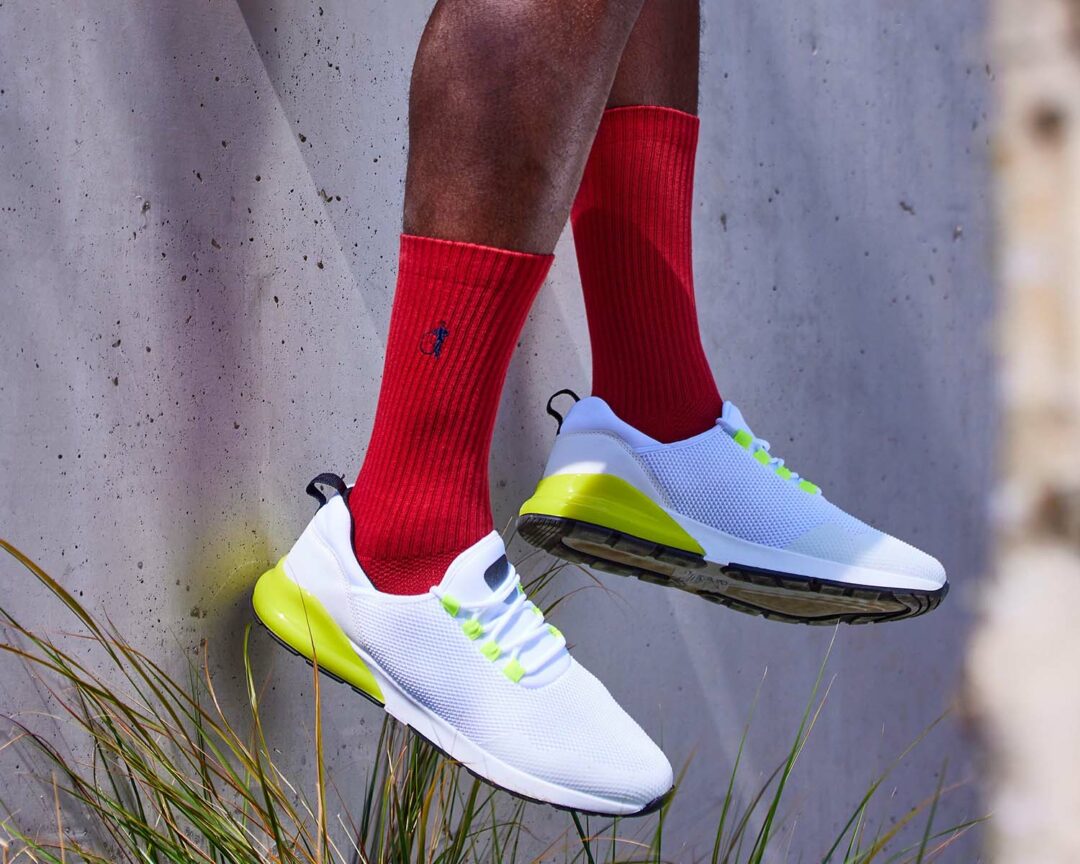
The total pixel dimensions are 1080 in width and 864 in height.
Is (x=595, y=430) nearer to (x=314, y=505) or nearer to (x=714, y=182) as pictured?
(x=314, y=505)

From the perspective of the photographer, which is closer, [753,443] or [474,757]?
[474,757]

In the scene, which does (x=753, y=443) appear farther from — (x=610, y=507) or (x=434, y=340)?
(x=434, y=340)

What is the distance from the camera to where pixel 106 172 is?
0.88 metres

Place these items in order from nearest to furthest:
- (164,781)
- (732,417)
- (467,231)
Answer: (467,231) < (164,781) < (732,417)

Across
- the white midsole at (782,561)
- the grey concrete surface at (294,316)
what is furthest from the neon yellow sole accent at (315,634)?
the white midsole at (782,561)

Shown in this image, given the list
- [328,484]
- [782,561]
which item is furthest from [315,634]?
[782,561]

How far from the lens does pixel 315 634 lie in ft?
2.68

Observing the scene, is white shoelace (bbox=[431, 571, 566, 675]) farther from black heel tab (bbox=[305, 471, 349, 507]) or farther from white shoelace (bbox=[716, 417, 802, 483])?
white shoelace (bbox=[716, 417, 802, 483])

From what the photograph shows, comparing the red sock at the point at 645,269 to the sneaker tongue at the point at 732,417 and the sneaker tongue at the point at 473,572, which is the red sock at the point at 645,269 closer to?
the sneaker tongue at the point at 732,417

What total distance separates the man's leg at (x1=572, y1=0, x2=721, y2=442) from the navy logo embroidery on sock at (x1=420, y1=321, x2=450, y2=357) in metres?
0.23

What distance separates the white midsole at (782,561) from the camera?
88 cm

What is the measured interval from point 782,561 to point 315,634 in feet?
1.26

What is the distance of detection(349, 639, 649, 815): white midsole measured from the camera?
751mm

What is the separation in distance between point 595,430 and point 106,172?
46 centimetres
